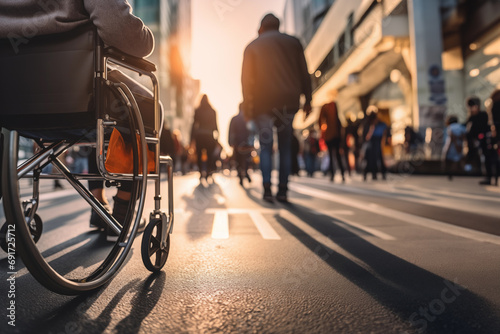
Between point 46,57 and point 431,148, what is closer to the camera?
point 46,57

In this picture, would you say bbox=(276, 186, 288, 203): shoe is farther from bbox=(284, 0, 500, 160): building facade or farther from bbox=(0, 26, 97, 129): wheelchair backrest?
bbox=(284, 0, 500, 160): building facade

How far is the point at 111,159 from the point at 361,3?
24205mm

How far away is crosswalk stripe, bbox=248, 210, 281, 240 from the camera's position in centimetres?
262

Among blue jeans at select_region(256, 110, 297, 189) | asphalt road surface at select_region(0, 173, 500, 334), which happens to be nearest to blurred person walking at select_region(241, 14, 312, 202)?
blue jeans at select_region(256, 110, 297, 189)

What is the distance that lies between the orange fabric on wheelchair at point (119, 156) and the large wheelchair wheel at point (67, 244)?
11cm

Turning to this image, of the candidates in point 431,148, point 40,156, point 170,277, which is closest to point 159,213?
point 170,277

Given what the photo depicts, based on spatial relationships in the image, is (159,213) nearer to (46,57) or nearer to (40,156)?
(40,156)

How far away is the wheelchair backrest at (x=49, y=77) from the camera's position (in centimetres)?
141

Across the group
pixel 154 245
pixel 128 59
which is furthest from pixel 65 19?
pixel 154 245

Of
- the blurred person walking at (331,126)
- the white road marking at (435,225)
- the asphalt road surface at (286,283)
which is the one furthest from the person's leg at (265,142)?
the blurred person walking at (331,126)

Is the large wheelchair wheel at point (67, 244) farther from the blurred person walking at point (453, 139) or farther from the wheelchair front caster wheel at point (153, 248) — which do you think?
the blurred person walking at point (453, 139)

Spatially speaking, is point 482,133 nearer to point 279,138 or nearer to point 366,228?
point 279,138

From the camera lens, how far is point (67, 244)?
2.33 meters

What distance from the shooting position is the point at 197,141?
9.04 meters
